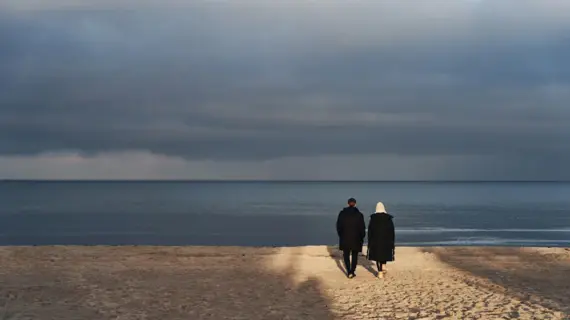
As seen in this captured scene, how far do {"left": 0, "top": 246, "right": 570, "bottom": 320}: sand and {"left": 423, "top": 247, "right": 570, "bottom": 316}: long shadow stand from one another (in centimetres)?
3

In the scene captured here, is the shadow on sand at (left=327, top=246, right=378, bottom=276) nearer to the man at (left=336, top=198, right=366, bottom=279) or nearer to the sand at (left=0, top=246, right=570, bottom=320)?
the sand at (left=0, top=246, right=570, bottom=320)

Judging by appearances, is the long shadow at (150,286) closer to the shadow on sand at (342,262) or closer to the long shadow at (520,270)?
the shadow on sand at (342,262)

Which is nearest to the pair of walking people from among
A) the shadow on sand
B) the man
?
the man

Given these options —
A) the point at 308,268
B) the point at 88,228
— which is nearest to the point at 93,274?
the point at 308,268

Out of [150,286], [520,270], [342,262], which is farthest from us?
[342,262]

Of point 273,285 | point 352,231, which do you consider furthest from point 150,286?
point 352,231

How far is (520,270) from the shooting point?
15.6 meters

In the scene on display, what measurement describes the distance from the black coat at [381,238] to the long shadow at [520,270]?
2167mm

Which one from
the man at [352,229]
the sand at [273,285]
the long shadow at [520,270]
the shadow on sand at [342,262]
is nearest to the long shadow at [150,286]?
the sand at [273,285]

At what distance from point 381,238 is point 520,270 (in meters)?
4.57

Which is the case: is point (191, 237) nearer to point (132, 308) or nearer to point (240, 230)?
point (240, 230)

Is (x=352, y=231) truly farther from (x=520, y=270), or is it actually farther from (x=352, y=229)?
(x=520, y=270)

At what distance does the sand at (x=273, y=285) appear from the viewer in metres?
10.4

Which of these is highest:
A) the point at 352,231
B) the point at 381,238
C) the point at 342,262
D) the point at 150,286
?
the point at 352,231
